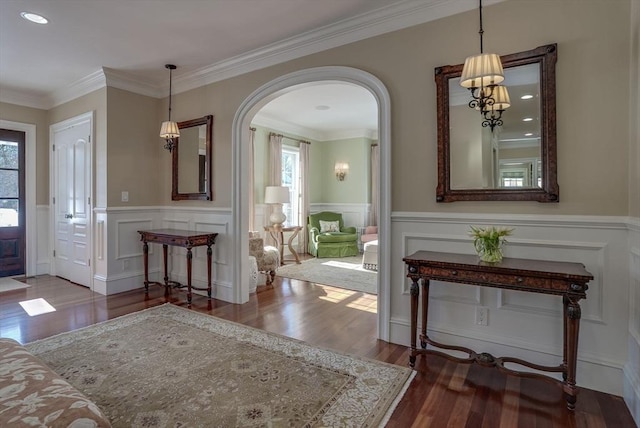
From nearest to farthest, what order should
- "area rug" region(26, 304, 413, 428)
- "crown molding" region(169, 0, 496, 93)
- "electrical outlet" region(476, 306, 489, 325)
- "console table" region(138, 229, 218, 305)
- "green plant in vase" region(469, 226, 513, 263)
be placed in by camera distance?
"area rug" region(26, 304, 413, 428)
"green plant in vase" region(469, 226, 513, 263)
"electrical outlet" region(476, 306, 489, 325)
"crown molding" region(169, 0, 496, 93)
"console table" region(138, 229, 218, 305)

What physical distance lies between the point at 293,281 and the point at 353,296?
1184 mm

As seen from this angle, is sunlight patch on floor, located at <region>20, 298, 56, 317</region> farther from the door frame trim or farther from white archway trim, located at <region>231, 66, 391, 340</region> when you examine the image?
white archway trim, located at <region>231, 66, 391, 340</region>

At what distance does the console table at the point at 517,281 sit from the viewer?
6.35ft

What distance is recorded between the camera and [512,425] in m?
1.85

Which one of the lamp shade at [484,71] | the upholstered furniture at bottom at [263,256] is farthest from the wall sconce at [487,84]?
the upholstered furniture at bottom at [263,256]

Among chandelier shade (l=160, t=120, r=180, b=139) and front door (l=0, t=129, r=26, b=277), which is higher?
chandelier shade (l=160, t=120, r=180, b=139)

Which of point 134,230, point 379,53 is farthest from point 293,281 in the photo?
point 379,53

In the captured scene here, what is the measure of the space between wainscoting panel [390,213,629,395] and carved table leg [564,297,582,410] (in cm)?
34

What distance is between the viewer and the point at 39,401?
1.26 metres

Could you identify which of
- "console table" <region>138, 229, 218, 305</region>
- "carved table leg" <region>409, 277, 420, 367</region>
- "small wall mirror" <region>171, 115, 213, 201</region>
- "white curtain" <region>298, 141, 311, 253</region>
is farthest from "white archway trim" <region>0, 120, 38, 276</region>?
"carved table leg" <region>409, 277, 420, 367</region>

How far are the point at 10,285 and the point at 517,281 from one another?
6.13 meters

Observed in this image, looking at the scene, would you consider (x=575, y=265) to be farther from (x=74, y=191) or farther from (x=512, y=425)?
(x=74, y=191)

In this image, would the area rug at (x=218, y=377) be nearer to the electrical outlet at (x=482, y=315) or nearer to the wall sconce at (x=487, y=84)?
the electrical outlet at (x=482, y=315)

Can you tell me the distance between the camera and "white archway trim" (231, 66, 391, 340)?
2947 millimetres
